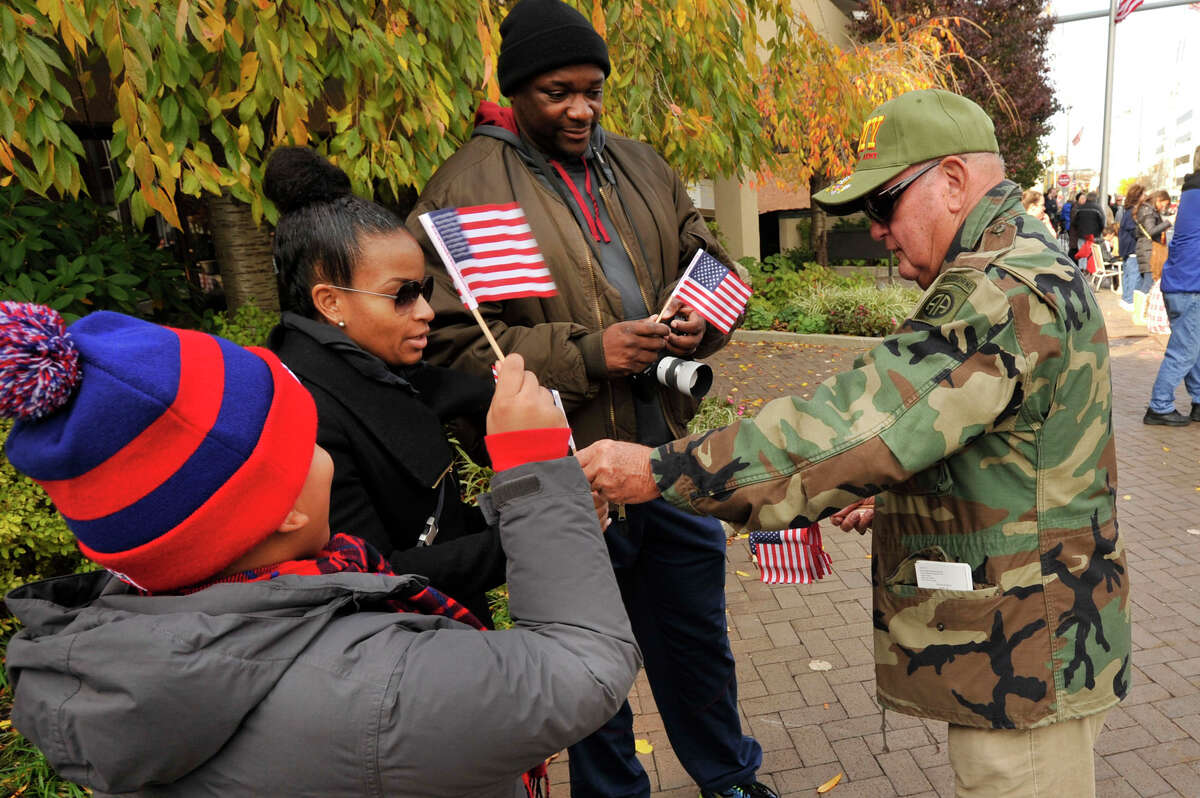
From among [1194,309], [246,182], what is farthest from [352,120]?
[1194,309]

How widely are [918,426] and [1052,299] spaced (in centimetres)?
36

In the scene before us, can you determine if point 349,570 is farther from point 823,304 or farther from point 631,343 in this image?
point 823,304

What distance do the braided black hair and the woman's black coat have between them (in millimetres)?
121

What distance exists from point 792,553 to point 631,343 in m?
0.91

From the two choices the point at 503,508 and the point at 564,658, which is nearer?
the point at 564,658

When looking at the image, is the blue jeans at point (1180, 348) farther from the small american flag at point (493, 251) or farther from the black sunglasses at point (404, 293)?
the black sunglasses at point (404, 293)

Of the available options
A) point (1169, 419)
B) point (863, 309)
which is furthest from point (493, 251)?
point (863, 309)

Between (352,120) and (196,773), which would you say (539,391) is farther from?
(352,120)

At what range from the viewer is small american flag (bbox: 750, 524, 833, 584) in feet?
8.69

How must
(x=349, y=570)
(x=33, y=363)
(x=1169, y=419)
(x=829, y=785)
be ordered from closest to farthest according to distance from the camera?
(x=33, y=363), (x=349, y=570), (x=829, y=785), (x=1169, y=419)

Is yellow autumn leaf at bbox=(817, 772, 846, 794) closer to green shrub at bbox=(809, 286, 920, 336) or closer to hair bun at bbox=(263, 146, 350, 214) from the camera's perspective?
hair bun at bbox=(263, 146, 350, 214)

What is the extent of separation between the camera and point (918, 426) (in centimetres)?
158

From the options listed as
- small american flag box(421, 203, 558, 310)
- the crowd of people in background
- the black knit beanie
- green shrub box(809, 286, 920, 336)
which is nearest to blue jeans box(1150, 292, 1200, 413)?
the crowd of people in background

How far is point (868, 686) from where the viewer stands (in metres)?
3.72
